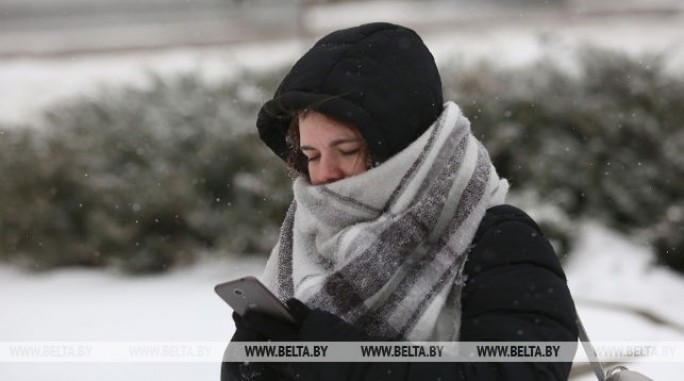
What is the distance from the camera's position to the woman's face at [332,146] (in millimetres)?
1353

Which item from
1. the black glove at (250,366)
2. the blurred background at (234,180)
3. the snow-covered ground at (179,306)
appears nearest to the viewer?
the black glove at (250,366)

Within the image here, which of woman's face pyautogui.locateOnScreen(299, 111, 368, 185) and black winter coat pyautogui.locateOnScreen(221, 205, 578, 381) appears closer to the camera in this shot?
black winter coat pyautogui.locateOnScreen(221, 205, 578, 381)

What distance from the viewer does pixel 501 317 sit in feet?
3.97

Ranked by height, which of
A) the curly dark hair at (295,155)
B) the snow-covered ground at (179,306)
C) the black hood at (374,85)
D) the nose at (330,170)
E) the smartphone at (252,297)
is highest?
the black hood at (374,85)

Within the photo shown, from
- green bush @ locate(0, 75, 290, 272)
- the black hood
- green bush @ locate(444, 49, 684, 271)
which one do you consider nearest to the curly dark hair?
the black hood

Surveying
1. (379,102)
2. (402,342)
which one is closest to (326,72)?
(379,102)

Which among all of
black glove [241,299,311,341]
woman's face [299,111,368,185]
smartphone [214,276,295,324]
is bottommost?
Result: black glove [241,299,311,341]

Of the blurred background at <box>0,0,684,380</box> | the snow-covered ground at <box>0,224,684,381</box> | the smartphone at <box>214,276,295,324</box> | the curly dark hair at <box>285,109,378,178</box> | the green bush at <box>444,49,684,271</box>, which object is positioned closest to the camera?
the smartphone at <box>214,276,295,324</box>

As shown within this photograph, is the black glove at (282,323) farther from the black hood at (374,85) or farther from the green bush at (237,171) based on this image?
the green bush at (237,171)

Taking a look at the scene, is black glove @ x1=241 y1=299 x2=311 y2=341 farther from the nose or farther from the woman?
the nose

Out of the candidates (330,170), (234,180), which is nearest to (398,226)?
(330,170)

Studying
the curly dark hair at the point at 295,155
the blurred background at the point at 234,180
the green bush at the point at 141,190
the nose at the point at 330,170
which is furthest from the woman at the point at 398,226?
the green bush at the point at 141,190

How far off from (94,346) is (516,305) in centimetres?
323

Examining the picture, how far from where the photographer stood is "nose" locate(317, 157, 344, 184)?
1.38 meters
